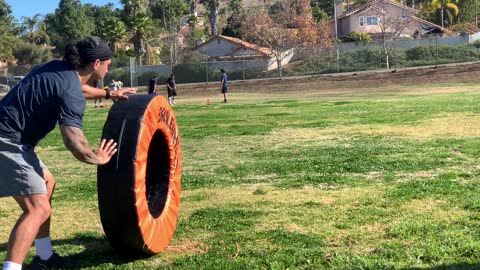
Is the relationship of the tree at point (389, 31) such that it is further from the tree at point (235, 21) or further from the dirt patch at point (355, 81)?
the tree at point (235, 21)

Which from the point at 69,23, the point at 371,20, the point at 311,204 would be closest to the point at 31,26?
the point at 69,23

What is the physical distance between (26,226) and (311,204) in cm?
362

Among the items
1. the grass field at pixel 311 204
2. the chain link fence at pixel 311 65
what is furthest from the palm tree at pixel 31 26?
the grass field at pixel 311 204

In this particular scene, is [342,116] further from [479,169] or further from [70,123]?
[70,123]

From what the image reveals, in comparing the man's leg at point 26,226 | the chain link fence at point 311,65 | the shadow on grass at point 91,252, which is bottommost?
the shadow on grass at point 91,252

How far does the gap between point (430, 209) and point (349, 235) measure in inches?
51.1

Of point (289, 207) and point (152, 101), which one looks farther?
point (289, 207)

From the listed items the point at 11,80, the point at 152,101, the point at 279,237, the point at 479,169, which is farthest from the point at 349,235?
the point at 11,80

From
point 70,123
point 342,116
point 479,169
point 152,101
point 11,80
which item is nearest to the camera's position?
point 70,123

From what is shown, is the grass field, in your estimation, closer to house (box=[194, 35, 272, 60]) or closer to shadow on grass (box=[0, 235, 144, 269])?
shadow on grass (box=[0, 235, 144, 269])

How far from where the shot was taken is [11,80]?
53.2 metres

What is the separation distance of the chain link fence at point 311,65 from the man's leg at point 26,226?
4889 centimetres

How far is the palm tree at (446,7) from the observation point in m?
78.6

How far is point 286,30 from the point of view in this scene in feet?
201
